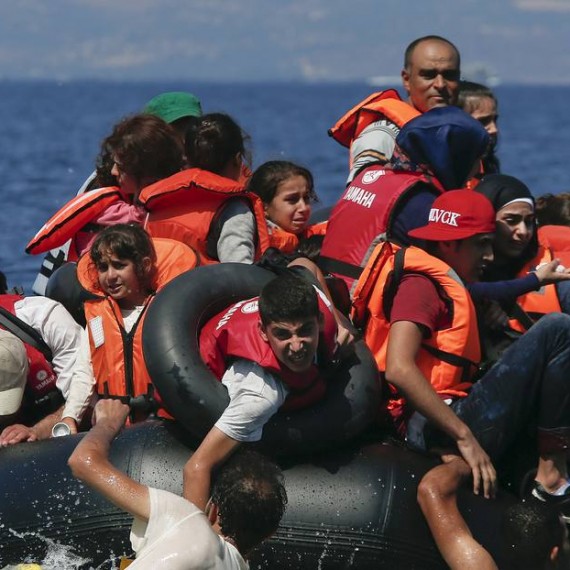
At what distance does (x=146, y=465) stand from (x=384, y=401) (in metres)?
1.07

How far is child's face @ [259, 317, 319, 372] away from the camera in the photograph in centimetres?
530

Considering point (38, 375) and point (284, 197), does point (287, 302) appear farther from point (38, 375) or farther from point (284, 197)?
point (284, 197)

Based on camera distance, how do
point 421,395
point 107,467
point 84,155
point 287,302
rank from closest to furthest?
1. point 107,467
2. point 287,302
3. point 421,395
4. point 84,155

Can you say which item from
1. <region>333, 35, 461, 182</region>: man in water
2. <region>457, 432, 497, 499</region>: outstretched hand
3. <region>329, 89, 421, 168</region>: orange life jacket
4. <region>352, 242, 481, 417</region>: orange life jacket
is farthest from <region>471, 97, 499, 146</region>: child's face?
<region>457, 432, 497, 499</region>: outstretched hand

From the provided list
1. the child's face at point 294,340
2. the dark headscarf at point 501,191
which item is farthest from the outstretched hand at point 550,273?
the child's face at point 294,340

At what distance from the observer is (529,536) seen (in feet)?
18.8

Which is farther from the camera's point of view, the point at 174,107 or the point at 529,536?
the point at 174,107

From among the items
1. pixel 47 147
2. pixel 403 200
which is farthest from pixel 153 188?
pixel 47 147

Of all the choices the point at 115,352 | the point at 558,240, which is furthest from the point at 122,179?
the point at 558,240

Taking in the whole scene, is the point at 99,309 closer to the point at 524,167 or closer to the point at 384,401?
the point at 384,401

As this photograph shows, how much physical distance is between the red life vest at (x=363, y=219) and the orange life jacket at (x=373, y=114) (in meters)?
0.88

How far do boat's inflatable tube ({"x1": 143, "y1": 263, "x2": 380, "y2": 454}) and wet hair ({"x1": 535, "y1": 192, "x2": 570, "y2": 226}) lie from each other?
216 centimetres

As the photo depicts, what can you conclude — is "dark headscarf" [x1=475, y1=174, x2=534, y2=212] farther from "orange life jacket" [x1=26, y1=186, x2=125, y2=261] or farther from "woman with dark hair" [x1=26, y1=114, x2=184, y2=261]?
"orange life jacket" [x1=26, y1=186, x2=125, y2=261]

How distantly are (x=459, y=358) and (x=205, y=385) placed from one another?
1073 mm
